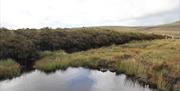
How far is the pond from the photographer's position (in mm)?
26594

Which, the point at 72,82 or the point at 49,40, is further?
the point at 49,40

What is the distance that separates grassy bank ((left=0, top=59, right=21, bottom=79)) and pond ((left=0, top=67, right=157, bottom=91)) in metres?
0.79

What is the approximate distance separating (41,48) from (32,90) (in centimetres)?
1729

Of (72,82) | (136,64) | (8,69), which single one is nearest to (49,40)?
(8,69)

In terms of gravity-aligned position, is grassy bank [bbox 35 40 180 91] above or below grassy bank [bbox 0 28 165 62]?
below

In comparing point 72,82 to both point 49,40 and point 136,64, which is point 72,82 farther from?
point 49,40

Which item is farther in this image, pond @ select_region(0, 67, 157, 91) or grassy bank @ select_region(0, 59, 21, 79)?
grassy bank @ select_region(0, 59, 21, 79)

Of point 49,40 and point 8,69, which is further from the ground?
point 49,40

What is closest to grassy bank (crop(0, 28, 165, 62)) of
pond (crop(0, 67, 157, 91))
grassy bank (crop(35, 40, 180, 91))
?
grassy bank (crop(35, 40, 180, 91))

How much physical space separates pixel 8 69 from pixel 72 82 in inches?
265

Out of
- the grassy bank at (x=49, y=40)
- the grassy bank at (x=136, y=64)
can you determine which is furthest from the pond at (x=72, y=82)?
the grassy bank at (x=49, y=40)

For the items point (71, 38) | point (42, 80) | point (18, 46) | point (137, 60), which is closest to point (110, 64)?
point (137, 60)

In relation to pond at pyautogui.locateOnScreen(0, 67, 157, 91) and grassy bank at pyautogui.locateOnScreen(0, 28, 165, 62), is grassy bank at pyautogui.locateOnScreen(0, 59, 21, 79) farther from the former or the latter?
grassy bank at pyautogui.locateOnScreen(0, 28, 165, 62)

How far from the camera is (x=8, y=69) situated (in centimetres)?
3106
